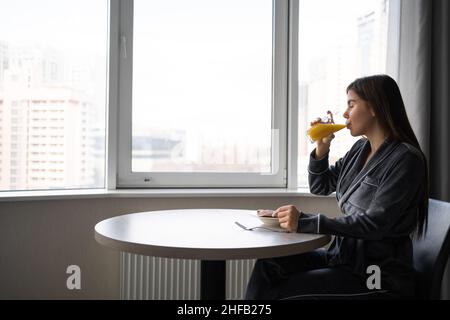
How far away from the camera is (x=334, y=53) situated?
98.0 inches

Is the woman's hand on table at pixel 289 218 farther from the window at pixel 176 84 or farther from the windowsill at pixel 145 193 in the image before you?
→ the window at pixel 176 84

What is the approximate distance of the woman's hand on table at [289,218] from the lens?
129cm

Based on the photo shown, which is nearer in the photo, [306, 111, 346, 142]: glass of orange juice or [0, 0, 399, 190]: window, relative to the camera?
[306, 111, 346, 142]: glass of orange juice

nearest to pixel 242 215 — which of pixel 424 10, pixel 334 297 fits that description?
pixel 334 297

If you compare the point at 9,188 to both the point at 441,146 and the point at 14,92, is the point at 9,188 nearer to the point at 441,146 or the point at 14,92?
the point at 14,92

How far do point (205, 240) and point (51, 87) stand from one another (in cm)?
139

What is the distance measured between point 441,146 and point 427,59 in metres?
0.44

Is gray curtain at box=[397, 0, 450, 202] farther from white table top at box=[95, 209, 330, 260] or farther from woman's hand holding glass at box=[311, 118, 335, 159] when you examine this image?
white table top at box=[95, 209, 330, 260]

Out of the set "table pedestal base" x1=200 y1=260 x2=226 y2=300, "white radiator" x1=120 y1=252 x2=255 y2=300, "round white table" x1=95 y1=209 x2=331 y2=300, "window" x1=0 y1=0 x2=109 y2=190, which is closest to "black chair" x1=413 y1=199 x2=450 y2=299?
"round white table" x1=95 y1=209 x2=331 y2=300

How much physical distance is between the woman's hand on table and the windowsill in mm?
902

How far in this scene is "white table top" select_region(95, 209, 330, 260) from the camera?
1.08m

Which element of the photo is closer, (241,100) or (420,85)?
(420,85)

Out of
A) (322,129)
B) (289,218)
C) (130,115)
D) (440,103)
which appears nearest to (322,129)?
(322,129)

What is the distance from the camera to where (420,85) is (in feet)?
7.19
